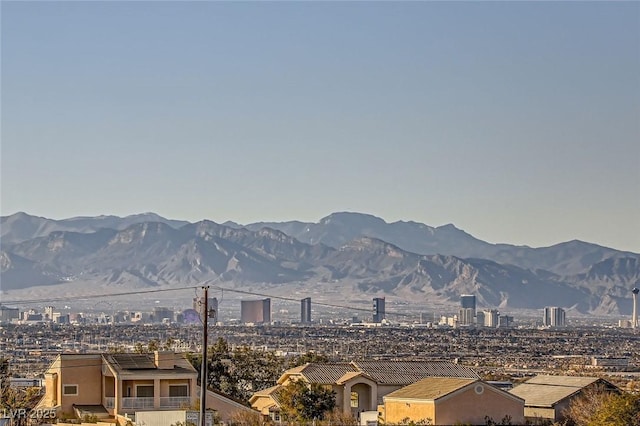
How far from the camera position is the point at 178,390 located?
68812 mm

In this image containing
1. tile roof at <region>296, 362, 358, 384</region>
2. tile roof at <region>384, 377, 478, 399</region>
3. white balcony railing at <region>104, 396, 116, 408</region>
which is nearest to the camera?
tile roof at <region>384, 377, 478, 399</region>

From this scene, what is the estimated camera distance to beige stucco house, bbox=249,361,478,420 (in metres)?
68.3

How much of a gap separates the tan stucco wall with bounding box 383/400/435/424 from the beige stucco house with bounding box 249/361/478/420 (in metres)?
5.03

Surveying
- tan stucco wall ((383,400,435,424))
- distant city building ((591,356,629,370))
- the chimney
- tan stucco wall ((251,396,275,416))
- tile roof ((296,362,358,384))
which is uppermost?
the chimney

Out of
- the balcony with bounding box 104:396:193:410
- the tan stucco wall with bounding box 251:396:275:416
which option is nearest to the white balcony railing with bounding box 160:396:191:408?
the balcony with bounding box 104:396:193:410

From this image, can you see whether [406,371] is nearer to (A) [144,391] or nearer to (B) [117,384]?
(A) [144,391]

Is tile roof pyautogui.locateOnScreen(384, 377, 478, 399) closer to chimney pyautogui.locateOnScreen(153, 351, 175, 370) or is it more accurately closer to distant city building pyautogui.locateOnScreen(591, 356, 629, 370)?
chimney pyautogui.locateOnScreen(153, 351, 175, 370)

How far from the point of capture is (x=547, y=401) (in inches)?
2601

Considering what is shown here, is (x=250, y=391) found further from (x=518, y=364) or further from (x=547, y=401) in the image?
(x=518, y=364)

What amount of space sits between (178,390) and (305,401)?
6.62 meters

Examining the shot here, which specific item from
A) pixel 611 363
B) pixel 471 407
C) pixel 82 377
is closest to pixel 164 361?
pixel 82 377

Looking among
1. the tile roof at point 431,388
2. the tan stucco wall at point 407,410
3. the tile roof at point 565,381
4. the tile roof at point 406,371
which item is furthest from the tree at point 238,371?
the tan stucco wall at point 407,410

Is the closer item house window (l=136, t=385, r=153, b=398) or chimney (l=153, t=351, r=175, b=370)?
house window (l=136, t=385, r=153, b=398)

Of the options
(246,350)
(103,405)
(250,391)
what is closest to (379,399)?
(103,405)
